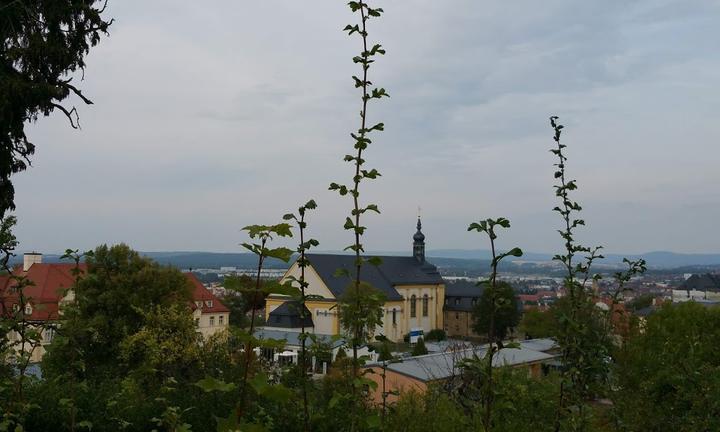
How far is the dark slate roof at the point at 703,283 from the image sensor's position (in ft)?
315

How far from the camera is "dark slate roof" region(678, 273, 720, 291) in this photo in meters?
95.9

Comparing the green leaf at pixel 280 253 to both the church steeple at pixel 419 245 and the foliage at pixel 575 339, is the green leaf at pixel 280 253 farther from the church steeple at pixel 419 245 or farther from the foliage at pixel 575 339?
the church steeple at pixel 419 245

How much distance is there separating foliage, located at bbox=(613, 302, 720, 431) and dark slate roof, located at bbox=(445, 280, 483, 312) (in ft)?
201

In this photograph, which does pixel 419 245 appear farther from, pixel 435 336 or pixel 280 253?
pixel 280 253

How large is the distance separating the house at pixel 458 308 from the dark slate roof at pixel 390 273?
3.12m

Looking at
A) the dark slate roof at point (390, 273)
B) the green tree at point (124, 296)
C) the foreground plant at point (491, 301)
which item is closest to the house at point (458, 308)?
the dark slate roof at point (390, 273)

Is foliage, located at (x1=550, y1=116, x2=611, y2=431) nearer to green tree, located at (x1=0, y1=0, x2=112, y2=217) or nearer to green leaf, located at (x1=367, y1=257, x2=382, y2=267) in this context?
green leaf, located at (x1=367, y1=257, x2=382, y2=267)

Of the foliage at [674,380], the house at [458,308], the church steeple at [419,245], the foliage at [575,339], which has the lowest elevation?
the house at [458,308]

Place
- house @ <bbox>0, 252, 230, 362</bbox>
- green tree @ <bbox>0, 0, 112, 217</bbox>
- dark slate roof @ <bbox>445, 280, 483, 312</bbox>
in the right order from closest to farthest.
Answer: house @ <bbox>0, 252, 230, 362</bbox>, green tree @ <bbox>0, 0, 112, 217</bbox>, dark slate roof @ <bbox>445, 280, 483, 312</bbox>

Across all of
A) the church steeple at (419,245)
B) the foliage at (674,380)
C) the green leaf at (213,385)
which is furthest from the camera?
the church steeple at (419,245)

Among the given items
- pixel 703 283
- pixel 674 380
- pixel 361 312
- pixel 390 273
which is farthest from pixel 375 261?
pixel 703 283

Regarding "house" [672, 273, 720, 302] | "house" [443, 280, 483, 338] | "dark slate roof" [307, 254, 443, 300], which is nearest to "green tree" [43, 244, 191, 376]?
"dark slate roof" [307, 254, 443, 300]

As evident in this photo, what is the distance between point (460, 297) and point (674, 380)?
73.5m

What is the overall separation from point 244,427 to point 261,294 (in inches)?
17.3
